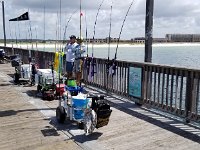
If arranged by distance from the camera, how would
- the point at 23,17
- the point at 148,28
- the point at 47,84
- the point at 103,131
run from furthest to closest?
1. the point at 23,17
2. the point at 47,84
3. the point at 148,28
4. the point at 103,131

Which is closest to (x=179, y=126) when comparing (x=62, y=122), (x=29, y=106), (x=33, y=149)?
(x=62, y=122)

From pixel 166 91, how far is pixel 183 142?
174cm

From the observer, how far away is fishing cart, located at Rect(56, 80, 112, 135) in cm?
586

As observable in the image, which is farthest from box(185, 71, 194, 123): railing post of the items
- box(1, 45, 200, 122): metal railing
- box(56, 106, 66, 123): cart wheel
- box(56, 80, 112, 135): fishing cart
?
box(56, 106, 66, 123): cart wheel

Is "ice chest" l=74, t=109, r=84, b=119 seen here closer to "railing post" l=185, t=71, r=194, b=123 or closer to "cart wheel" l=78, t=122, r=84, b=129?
"cart wheel" l=78, t=122, r=84, b=129

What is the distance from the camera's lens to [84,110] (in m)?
6.35

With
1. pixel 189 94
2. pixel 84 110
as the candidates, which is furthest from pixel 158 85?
pixel 84 110

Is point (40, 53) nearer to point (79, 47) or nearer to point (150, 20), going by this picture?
point (79, 47)

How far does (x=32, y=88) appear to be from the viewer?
1146 centimetres

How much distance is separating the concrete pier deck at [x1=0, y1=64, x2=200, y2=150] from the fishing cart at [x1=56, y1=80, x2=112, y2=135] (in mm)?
191

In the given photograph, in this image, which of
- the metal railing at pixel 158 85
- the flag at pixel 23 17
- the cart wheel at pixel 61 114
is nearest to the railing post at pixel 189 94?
the metal railing at pixel 158 85

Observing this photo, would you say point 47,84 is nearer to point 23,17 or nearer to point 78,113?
point 78,113

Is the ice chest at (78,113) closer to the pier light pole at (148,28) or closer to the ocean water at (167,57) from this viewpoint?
the ocean water at (167,57)

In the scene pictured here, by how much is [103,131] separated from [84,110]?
0.52 m
